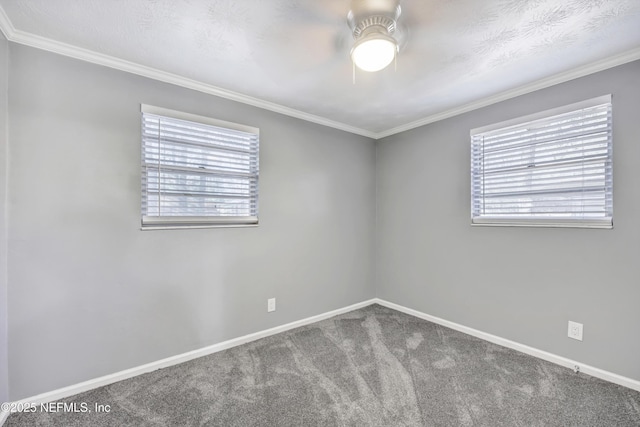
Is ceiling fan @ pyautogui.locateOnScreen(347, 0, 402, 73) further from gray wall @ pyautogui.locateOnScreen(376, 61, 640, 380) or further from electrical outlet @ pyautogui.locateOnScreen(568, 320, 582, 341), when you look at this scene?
electrical outlet @ pyautogui.locateOnScreen(568, 320, 582, 341)

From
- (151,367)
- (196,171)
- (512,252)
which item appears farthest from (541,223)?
(151,367)

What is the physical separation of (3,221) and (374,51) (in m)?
2.38

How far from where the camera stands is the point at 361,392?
6.37ft

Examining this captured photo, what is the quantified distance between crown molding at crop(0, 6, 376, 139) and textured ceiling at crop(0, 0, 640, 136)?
21 millimetres

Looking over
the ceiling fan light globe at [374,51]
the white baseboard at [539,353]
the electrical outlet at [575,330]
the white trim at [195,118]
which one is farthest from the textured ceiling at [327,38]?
the white baseboard at [539,353]

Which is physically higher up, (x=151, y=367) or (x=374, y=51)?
(x=374, y=51)

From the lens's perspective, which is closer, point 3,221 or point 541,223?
point 3,221

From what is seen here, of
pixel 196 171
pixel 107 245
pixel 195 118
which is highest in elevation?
pixel 195 118

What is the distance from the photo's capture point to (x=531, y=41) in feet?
5.90

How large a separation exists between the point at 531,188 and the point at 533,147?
0.35 metres

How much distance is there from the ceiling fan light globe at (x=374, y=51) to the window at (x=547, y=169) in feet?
5.28

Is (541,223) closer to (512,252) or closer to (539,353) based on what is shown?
(512,252)

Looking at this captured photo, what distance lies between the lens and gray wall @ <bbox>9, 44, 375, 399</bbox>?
1.80 metres

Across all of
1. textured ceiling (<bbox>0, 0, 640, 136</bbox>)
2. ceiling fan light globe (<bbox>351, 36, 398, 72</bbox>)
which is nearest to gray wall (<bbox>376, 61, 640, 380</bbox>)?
textured ceiling (<bbox>0, 0, 640, 136</bbox>)
